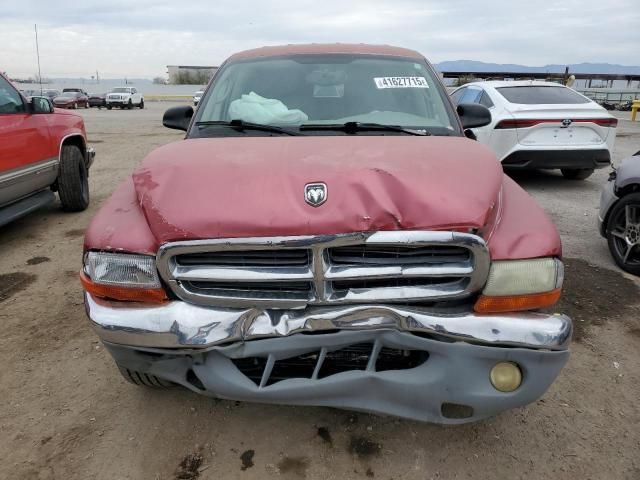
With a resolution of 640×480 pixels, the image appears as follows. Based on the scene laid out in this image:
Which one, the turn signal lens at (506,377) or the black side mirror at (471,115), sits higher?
the black side mirror at (471,115)

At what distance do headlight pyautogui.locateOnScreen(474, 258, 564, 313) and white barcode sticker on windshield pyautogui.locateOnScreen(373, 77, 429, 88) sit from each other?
1.75 meters

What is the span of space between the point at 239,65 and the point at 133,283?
215cm

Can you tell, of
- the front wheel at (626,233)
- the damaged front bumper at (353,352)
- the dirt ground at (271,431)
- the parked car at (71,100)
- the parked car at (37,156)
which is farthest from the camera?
the parked car at (71,100)

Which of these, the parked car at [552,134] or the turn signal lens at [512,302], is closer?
the turn signal lens at [512,302]

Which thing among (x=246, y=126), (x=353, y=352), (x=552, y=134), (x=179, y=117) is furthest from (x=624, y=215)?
(x=179, y=117)

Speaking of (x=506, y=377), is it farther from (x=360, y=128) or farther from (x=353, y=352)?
(x=360, y=128)

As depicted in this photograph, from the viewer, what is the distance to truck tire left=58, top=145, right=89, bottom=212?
6.29m

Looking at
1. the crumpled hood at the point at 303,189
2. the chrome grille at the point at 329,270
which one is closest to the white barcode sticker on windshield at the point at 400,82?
the crumpled hood at the point at 303,189

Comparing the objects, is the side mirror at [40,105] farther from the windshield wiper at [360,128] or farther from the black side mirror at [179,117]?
the windshield wiper at [360,128]

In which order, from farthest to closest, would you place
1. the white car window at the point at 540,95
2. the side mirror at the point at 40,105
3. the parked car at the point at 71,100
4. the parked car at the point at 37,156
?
the parked car at the point at 71,100 < the white car window at the point at 540,95 < the side mirror at the point at 40,105 < the parked car at the point at 37,156

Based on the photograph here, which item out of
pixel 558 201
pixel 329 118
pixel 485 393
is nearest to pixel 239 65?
pixel 329 118

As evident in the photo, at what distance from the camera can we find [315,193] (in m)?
2.05

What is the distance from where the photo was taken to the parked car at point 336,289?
1967mm

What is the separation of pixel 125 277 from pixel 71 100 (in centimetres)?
4042
